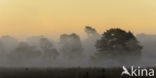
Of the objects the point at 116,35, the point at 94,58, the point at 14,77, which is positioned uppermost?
the point at 116,35

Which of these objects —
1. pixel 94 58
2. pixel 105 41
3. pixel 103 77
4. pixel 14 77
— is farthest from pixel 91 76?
pixel 105 41

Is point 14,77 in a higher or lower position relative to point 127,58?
lower

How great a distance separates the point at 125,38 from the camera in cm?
8838

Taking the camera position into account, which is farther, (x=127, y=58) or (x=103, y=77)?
(x=127, y=58)

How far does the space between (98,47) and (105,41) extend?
2.50m

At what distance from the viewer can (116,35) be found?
8962cm

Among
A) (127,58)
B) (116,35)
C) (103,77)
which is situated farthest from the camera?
(116,35)

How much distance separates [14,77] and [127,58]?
50.4 meters

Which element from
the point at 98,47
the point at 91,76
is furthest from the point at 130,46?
the point at 91,76

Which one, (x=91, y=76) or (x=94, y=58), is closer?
(x=91, y=76)

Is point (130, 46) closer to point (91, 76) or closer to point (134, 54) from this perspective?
point (134, 54)

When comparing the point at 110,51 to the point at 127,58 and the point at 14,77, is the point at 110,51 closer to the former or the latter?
the point at 127,58

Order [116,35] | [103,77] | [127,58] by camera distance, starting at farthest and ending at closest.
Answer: [116,35]
[127,58]
[103,77]

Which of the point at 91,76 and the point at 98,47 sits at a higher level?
the point at 98,47
